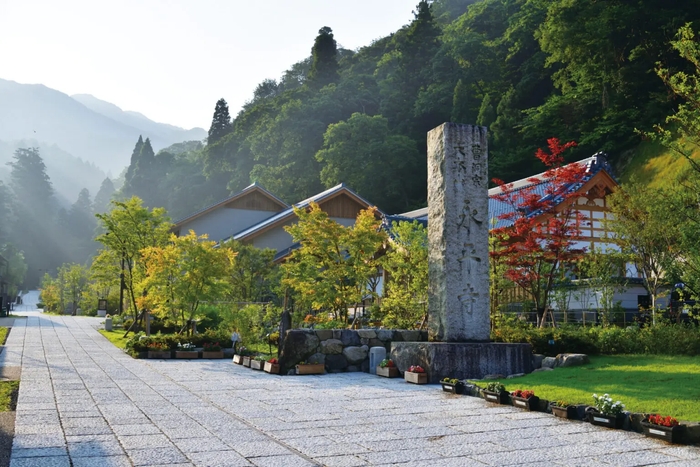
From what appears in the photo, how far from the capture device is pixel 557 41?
37.2 m

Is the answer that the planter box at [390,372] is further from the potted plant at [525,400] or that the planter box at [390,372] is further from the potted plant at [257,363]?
the potted plant at [525,400]

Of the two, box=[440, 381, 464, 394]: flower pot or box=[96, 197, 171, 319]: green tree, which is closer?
box=[440, 381, 464, 394]: flower pot

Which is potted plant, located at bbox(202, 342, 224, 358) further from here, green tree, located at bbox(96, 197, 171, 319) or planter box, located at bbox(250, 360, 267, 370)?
green tree, located at bbox(96, 197, 171, 319)

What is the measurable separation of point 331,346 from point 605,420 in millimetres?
6899

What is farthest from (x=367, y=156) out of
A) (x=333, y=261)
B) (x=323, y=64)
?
(x=333, y=261)

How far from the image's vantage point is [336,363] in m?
12.9

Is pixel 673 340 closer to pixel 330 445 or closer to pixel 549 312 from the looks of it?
pixel 549 312

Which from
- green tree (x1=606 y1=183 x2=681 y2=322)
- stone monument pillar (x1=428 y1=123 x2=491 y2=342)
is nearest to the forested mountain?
green tree (x1=606 y1=183 x2=681 y2=322)

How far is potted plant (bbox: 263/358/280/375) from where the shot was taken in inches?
483

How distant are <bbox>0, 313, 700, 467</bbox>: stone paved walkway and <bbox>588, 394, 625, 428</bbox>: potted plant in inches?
5.0

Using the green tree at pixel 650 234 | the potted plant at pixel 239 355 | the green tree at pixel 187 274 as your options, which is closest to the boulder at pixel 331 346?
the potted plant at pixel 239 355

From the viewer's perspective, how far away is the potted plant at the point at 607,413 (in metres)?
6.73

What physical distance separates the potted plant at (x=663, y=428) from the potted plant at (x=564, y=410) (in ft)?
3.07

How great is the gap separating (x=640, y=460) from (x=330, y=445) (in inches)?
112
